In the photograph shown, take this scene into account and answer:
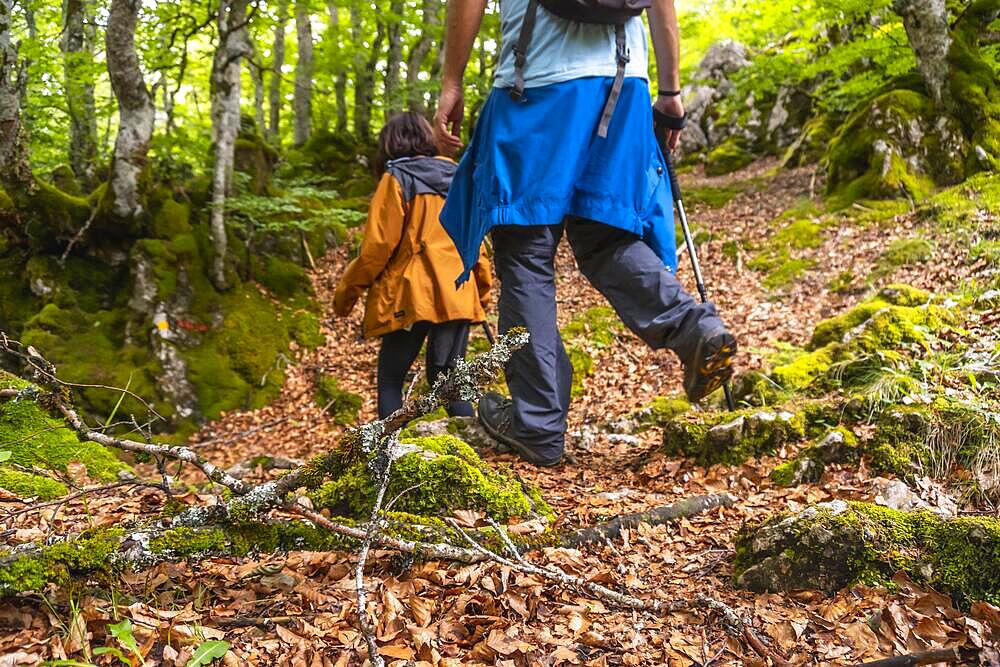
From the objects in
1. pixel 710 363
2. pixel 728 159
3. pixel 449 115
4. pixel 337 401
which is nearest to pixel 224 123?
pixel 337 401

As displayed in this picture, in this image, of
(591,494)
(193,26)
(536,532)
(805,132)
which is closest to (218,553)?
(536,532)

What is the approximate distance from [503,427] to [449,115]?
1710 mm

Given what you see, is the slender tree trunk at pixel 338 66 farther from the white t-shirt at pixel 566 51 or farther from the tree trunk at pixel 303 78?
the white t-shirt at pixel 566 51

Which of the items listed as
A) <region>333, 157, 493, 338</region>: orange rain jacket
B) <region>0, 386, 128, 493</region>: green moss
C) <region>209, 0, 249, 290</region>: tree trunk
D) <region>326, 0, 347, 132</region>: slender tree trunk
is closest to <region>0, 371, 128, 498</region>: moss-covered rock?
<region>0, 386, 128, 493</region>: green moss

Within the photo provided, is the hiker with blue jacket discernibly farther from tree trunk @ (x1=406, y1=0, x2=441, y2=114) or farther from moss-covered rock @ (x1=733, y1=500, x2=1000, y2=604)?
tree trunk @ (x1=406, y1=0, x2=441, y2=114)

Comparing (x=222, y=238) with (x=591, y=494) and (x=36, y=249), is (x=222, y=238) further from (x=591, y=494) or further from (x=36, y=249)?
(x=591, y=494)

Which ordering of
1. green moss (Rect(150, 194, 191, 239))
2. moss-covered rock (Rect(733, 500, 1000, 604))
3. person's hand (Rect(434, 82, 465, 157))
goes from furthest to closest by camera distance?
1. green moss (Rect(150, 194, 191, 239))
2. person's hand (Rect(434, 82, 465, 157))
3. moss-covered rock (Rect(733, 500, 1000, 604))

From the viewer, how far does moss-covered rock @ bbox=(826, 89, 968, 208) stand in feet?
27.1

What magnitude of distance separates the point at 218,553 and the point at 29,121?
10200 mm

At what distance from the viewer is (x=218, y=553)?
173 cm

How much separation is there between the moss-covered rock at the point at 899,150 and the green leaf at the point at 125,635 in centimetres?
950

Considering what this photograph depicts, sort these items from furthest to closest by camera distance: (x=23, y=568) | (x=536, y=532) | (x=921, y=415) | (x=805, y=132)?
(x=805, y=132) < (x=921, y=415) < (x=536, y=532) < (x=23, y=568)

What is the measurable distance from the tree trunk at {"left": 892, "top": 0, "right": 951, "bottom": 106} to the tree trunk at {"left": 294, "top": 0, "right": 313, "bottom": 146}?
1088cm

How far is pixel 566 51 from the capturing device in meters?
2.92
